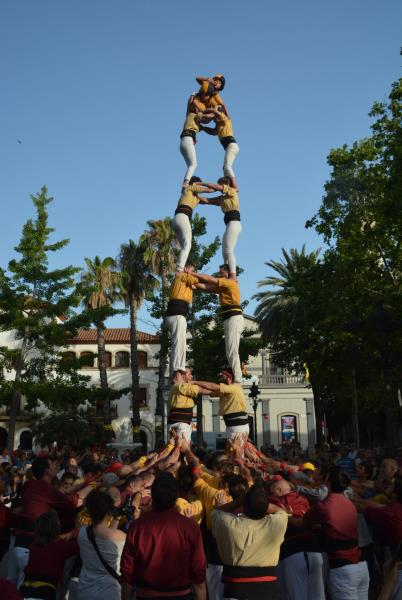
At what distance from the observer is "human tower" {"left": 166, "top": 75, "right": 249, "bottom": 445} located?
11344 mm

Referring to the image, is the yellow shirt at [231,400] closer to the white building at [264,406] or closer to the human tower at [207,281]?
the human tower at [207,281]

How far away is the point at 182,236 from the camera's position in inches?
501

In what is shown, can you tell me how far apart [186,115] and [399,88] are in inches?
499

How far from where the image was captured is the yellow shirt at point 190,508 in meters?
5.80

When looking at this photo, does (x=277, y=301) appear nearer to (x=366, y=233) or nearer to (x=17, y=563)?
(x=366, y=233)

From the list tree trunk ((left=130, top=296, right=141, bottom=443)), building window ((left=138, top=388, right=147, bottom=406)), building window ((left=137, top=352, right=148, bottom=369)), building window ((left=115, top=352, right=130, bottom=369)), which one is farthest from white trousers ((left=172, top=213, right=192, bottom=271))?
building window ((left=115, top=352, right=130, bottom=369))

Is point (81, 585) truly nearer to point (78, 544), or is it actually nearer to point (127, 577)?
point (78, 544)

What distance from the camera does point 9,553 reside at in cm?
686

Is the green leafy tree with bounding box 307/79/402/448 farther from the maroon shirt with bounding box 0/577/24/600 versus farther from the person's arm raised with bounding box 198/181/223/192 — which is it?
the maroon shirt with bounding box 0/577/24/600

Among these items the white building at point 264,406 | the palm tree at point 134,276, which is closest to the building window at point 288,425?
the white building at point 264,406

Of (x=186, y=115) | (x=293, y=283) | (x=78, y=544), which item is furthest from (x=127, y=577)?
(x=293, y=283)

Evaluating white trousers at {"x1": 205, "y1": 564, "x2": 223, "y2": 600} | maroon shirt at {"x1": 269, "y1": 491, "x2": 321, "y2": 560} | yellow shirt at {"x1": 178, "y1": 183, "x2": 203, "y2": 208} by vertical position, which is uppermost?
yellow shirt at {"x1": 178, "y1": 183, "x2": 203, "y2": 208}

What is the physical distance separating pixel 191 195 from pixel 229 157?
1461mm

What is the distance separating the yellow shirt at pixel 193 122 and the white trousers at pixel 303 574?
31.8ft
